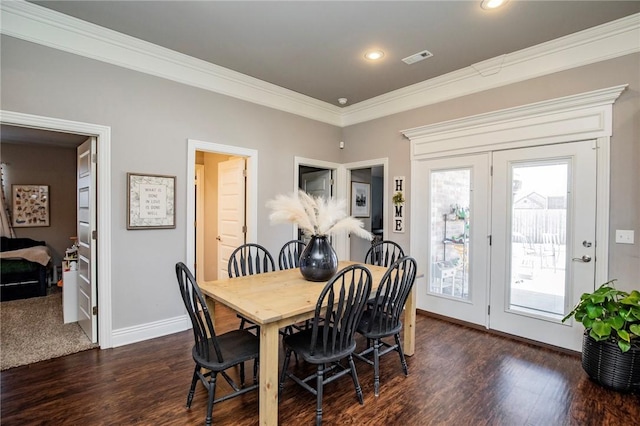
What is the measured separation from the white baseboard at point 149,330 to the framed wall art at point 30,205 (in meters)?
4.72

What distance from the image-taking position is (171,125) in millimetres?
3354

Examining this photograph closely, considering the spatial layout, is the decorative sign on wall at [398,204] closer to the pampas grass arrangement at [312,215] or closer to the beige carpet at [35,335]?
the pampas grass arrangement at [312,215]

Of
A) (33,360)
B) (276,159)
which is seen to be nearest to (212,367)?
(33,360)

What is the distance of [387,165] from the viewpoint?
177 inches

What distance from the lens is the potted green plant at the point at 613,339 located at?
2.30 m

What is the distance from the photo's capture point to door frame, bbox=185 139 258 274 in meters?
3.49

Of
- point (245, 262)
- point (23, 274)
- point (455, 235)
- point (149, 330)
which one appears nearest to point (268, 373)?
point (245, 262)

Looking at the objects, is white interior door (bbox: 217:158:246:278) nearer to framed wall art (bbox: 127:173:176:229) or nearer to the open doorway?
framed wall art (bbox: 127:173:176:229)

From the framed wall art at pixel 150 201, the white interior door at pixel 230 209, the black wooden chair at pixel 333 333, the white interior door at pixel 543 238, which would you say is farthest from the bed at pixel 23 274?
the white interior door at pixel 543 238

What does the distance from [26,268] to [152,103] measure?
3695mm

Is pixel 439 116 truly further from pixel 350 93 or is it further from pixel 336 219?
pixel 336 219

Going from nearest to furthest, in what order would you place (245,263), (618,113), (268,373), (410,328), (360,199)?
(268,373)
(618,113)
(410,328)
(245,263)
(360,199)

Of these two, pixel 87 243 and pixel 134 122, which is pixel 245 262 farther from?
pixel 134 122

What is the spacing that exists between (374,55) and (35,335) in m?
4.59
